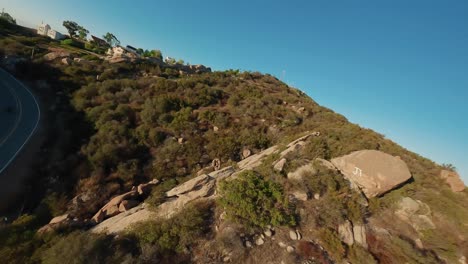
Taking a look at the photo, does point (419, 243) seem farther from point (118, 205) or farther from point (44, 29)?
point (44, 29)

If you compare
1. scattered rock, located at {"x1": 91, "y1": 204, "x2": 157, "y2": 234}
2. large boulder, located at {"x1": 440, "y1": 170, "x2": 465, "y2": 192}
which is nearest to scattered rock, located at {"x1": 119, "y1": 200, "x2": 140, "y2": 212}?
scattered rock, located at {"x1": 91, "y1": 204, "x2": 157, "y2": 234}

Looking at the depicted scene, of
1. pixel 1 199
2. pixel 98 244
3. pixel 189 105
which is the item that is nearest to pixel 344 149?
pixel 98 244

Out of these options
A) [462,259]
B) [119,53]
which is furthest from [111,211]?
[119,53]

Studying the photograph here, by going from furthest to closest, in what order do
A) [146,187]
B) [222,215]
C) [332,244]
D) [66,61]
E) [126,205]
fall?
[66,61], [146,187], [126,205], [222,215], [332,244]

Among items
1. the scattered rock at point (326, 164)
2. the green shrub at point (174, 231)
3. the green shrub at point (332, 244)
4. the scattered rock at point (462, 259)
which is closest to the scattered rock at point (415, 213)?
the scattered rock at point (462, 259)

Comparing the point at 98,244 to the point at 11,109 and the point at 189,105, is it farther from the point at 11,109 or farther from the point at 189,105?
the point at 11,109

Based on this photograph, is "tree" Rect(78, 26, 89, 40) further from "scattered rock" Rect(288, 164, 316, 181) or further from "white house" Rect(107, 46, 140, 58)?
"scattered rock" Rect(288, 164, 316, 181)
